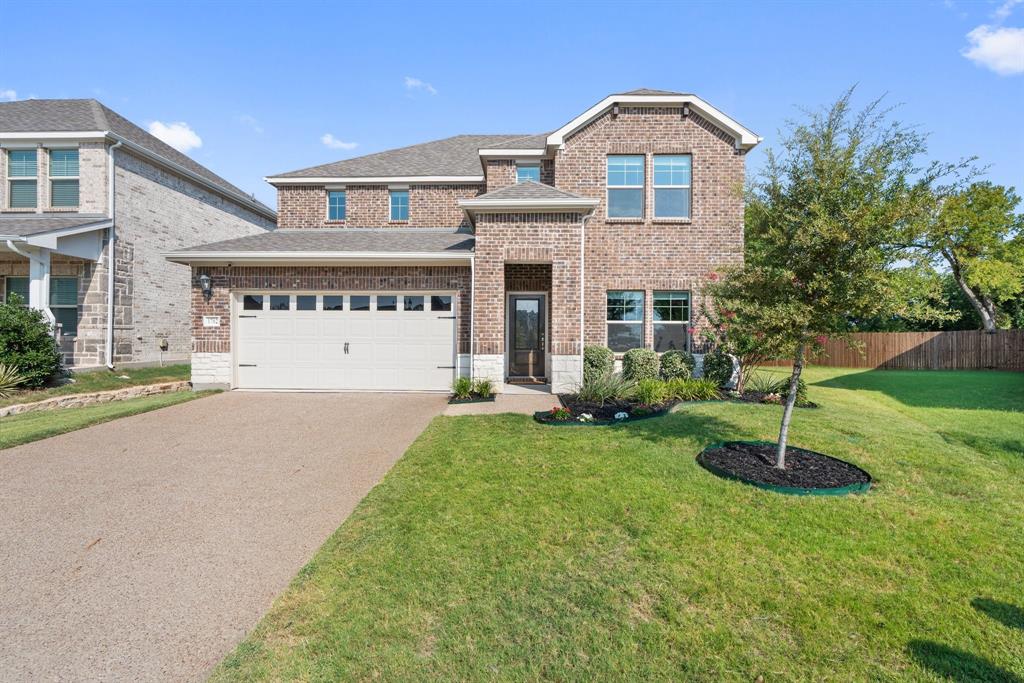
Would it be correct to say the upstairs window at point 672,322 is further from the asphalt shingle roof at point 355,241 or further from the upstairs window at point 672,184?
the asphalt shingle roof at point 355,241

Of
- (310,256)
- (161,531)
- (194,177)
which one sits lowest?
(161,531)

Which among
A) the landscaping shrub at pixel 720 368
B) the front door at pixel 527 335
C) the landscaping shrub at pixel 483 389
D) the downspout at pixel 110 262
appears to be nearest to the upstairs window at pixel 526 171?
the front door at pixel 527 335

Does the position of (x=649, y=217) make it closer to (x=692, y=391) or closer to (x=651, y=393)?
(x=692, y=391)

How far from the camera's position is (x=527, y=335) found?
1242 centimetres

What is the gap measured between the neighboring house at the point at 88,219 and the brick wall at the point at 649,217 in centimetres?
1285

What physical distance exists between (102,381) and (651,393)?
13394mm

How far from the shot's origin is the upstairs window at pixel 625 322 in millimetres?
11430

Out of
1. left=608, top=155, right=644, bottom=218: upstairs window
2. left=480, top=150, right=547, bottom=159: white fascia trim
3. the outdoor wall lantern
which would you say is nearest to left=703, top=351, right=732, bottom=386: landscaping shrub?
left=608, top=155, right=644, bottom=218: upstairs window

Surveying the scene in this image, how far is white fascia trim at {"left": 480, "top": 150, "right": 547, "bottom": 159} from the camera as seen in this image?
12.4 m

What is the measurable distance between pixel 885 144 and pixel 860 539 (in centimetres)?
381

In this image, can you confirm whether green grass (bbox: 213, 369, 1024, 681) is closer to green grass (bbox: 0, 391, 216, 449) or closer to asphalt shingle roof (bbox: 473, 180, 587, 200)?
green grass (bbox: 0, 391, 216, 449)

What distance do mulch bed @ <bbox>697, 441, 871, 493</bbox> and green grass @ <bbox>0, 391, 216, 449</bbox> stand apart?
368 inches

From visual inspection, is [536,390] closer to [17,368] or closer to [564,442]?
[564,442]

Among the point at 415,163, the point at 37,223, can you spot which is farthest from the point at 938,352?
the point at 37,223
